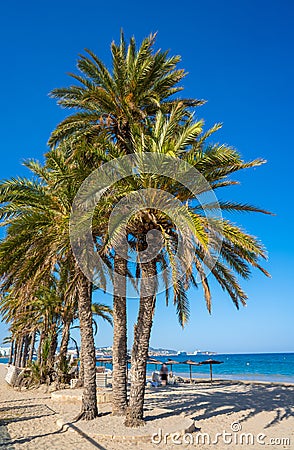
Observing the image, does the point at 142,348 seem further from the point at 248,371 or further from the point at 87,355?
the point at 248,371

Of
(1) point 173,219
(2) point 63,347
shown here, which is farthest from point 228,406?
(2) point 63,347

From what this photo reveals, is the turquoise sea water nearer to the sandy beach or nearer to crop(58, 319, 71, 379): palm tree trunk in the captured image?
crop(58, 319, 71, 379): palm tree trunk

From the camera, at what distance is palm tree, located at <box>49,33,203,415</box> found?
11.5 meters

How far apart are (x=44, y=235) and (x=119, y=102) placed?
4452mm

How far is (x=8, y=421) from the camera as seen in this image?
11.8 m

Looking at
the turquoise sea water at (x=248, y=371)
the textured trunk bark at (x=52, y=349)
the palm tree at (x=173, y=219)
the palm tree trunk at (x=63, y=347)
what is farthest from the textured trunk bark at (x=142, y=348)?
the turquoise sea water at (x=248, y=371)

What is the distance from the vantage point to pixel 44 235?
11016 mm

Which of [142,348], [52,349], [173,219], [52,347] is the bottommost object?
[142,348]

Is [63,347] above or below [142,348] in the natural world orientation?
above

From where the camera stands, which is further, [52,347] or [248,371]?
[248,371]

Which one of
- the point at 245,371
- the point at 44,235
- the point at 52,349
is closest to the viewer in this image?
the point at 44,235

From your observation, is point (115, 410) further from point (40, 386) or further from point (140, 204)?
point (40, 386)

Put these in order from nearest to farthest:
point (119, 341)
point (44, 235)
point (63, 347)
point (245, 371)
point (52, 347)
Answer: point (44, 235), point (119, 341), point (63, 347), point (52, 347), point (245, 371)

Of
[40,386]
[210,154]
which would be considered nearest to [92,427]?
[210,154]
